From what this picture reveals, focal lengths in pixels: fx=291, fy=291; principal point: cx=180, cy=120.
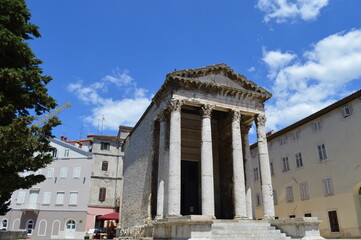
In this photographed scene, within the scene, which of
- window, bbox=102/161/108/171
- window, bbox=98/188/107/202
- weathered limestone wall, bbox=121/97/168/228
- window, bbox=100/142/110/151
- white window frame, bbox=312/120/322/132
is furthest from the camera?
window, bbox=100/142/110/151

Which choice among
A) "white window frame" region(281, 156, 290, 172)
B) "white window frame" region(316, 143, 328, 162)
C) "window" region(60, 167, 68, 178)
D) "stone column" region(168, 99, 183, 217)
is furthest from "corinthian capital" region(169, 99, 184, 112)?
"window" region(60, 167, 68, 178)

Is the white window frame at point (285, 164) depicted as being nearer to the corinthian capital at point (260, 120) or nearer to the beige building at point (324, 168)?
the beige building at point (324, 168)

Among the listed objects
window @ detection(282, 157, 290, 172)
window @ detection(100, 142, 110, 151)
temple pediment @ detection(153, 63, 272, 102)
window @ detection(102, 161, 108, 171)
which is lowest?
window @ detection(282, 157, 290, 172)

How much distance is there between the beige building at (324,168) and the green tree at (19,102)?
1272 cm

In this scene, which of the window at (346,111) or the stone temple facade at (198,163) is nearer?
the stone temple facade at (198,163)

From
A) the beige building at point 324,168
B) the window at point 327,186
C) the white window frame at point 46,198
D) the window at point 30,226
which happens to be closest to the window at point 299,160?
the beige building at point 324,168

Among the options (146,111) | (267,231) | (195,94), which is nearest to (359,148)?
(267,231)

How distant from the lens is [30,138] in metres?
10.6

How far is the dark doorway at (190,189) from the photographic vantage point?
58.2 ft

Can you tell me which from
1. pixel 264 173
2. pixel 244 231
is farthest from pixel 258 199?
pixel 244 231

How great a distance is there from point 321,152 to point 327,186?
8.62 ft

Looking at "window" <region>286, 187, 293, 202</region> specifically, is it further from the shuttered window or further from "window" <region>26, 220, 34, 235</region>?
"window" <region>26, 220, 34, 235</region>

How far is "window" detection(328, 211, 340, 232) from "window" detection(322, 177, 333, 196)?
142cm

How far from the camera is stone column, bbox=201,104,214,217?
1336 centimetres
